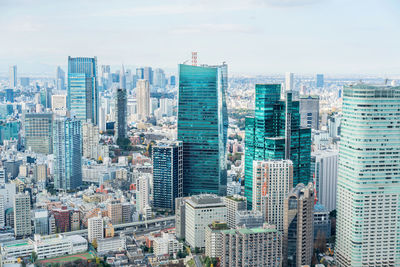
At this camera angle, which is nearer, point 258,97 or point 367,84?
point 367,84

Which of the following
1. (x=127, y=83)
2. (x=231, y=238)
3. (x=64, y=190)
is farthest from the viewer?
(x=127, y=83)

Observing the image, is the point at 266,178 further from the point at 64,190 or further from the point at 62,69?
the point at 62,69

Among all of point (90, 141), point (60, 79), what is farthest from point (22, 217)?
point (60, 79)

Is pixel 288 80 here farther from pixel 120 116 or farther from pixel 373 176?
pixel 120 116

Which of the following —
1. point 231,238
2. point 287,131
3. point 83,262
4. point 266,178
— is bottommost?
point 83,262

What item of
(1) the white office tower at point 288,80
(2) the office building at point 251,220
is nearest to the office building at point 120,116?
(1) the white office tower at point 288,80

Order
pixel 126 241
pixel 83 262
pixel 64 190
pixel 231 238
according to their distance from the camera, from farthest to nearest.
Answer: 1. pixel 64 190
2. pixel 126 241
3. pixel 83 262
4. pixel 231 238

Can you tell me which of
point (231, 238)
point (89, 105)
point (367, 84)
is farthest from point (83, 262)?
point (89, 105)

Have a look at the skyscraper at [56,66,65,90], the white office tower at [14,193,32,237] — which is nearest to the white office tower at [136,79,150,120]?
the skyscraper at [56,66,65,90]
